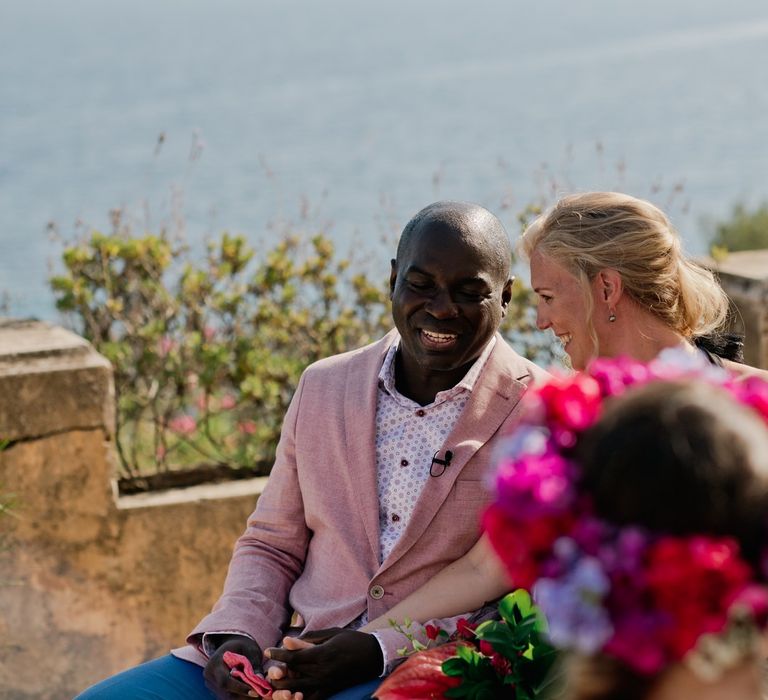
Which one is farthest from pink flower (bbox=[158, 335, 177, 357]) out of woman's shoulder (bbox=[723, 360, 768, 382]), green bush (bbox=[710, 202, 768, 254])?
green bush (bbox=[710, 202, 768, 254])

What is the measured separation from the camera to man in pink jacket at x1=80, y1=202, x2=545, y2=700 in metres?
3.21

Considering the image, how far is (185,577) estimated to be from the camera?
176 inches

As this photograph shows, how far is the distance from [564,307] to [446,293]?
41 cm

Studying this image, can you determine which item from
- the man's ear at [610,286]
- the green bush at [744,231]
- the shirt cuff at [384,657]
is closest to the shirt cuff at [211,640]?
the shirt cuff at [384,657]

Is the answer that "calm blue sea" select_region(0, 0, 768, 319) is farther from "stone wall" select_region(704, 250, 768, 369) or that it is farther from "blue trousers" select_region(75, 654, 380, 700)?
"blue trousers" select_region(75, 654, 380, 700)

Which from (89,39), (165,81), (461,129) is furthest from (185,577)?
(89,39)

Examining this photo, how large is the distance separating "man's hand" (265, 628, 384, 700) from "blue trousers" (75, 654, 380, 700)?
10.1 inches

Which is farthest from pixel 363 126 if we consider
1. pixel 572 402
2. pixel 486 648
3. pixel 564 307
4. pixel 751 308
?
pixel 572 402

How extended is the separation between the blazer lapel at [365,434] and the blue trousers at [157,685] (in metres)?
0.49

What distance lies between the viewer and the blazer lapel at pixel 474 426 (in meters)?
3.21

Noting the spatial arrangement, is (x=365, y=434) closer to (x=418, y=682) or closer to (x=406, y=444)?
(x=406, y=444)

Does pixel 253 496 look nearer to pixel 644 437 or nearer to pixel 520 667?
pixel 520 667

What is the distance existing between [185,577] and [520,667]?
2.04 metres

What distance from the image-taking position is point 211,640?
323 centimetres
